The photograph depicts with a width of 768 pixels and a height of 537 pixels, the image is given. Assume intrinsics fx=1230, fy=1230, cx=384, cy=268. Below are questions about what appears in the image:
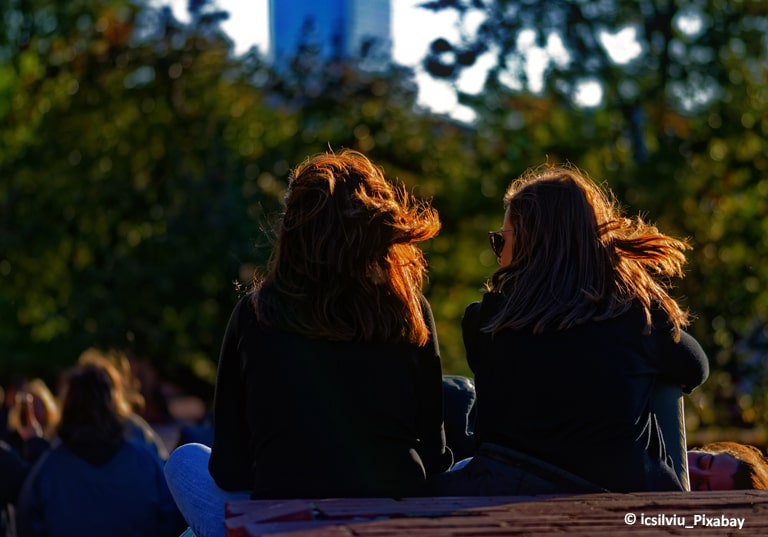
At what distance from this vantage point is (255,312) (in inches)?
131

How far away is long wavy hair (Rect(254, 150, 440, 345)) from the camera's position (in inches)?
130

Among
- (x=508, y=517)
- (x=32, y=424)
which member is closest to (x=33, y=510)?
(x=32, y=424)

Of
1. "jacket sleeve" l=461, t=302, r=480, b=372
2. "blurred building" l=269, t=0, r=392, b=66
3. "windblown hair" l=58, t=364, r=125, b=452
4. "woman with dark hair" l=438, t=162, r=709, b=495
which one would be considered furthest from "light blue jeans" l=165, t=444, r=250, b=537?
"blurred building" l=269, t=0, r=392, b=66

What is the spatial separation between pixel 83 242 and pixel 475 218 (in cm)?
513

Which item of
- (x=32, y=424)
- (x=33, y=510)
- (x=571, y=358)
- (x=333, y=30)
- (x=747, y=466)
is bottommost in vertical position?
(x=33, y=510)

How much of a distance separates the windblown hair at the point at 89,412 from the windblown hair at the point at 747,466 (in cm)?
346

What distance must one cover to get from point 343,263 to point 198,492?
746mm

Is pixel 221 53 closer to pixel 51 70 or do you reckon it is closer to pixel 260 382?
pixel 51 70

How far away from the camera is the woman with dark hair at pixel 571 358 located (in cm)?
329

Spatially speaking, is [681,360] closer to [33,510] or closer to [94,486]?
[94,486]

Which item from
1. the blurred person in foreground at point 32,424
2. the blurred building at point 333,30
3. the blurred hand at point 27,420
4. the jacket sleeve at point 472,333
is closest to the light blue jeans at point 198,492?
the jacket sleeve at point 472,333

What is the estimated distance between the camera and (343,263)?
3344mm

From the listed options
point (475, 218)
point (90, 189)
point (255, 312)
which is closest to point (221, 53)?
point (90, 189)

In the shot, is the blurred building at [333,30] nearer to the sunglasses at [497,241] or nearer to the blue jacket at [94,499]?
the blue jacket at [94,499]
